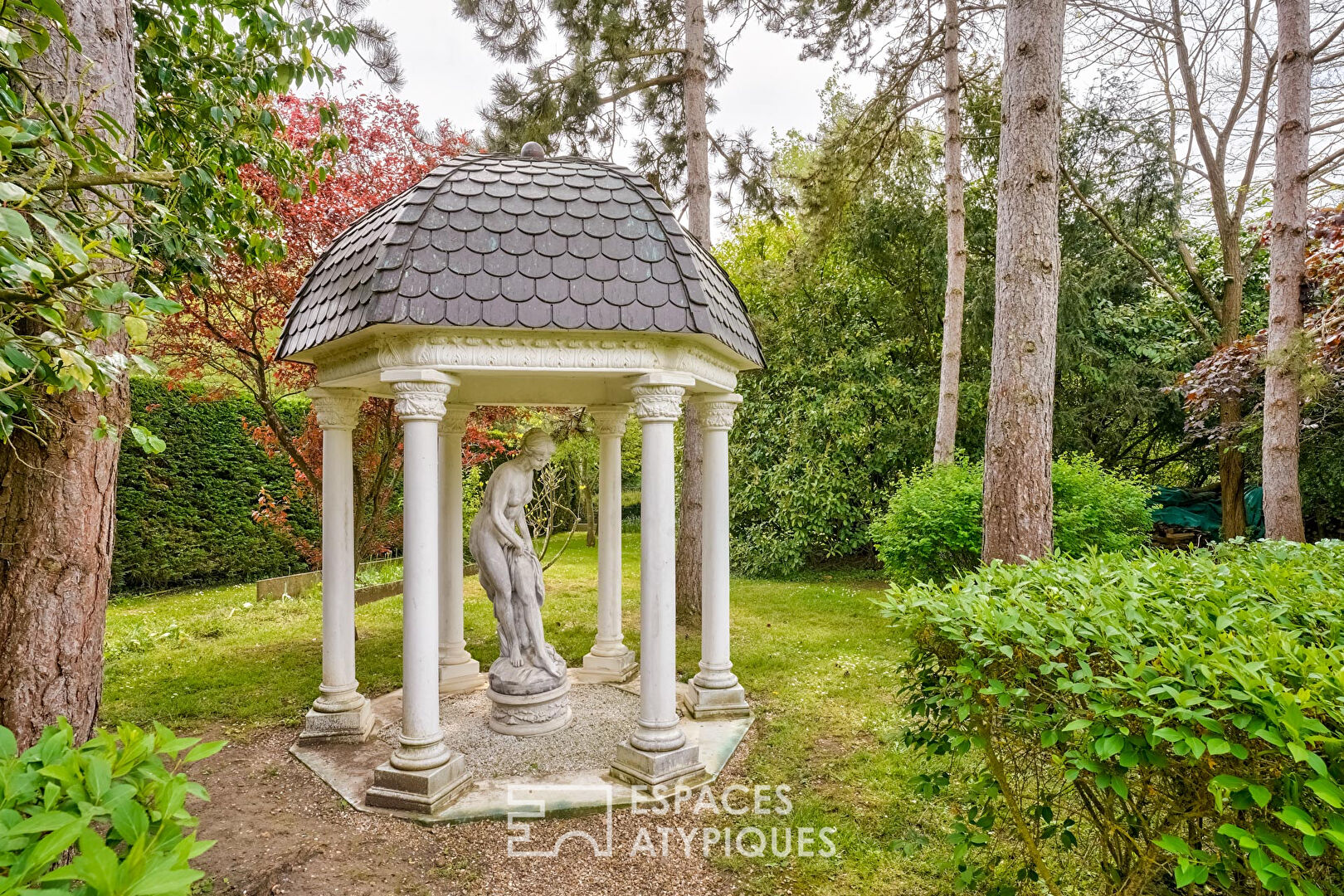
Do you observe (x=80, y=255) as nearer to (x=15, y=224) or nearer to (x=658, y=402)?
(x=15, y=224)

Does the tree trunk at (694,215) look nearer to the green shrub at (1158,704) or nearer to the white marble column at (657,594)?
the white marble column at (657,594)

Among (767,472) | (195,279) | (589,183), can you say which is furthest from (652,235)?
(767,472)

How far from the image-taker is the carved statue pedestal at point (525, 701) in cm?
583

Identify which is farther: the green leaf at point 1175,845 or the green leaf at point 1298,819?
the green leaf at point 1175,845

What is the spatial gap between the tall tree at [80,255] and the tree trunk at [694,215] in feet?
18.3

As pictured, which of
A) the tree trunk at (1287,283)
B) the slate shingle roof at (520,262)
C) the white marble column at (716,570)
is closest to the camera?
the slate shingle roof at (520,262)

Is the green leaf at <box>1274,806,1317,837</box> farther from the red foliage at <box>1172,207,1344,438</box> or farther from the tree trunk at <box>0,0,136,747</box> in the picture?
the red foliage at <box>1172,207,1344,438</box>

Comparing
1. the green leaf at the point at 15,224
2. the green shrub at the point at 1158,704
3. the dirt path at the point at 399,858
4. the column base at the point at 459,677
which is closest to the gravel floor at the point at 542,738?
the column base at the point at 459,677

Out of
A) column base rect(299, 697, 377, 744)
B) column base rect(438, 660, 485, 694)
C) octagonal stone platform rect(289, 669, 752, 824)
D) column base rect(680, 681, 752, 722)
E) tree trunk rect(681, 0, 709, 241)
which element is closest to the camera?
octagonal stone platform rect(289, 669, 752, 824)

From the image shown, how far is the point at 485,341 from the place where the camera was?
182 inches

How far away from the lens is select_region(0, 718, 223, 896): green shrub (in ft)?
4.02

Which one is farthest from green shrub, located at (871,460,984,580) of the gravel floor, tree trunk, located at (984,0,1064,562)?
the gravel floor

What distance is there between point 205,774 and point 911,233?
14.5 m

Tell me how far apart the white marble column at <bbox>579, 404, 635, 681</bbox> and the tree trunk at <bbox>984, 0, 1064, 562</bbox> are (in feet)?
12.4
